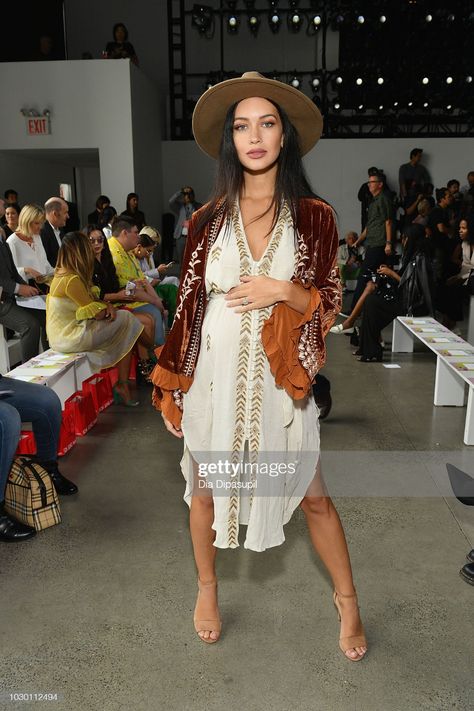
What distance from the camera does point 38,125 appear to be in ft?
31.5

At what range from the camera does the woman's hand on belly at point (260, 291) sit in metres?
1.65

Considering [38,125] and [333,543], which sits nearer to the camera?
[333,543]

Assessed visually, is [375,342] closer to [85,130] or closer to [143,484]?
[143,484]

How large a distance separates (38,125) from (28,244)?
4975mm

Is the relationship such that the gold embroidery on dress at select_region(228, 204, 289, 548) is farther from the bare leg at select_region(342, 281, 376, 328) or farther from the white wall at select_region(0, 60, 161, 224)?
the white wall at select_region(0, 60, 161, 224)

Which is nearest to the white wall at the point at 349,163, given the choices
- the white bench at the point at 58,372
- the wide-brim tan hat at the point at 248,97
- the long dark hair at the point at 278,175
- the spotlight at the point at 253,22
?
the spotlight at the point at 253,22

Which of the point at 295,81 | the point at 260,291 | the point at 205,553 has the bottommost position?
the point at 205,553

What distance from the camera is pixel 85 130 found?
9664 millimetres

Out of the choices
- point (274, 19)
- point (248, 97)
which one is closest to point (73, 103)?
point (274, 19)

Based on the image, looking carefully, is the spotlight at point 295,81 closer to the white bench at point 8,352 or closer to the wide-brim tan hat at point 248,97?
the white bench at point 8,352

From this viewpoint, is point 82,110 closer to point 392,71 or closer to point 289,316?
point 392,71

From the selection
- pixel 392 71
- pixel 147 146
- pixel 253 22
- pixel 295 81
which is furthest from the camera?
pixel 253 22

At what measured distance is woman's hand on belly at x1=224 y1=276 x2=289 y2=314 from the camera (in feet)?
5.42

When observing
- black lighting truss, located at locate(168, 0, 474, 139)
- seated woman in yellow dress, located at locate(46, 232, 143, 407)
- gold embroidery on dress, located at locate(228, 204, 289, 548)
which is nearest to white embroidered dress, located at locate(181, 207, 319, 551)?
gold embroidery on dress, located at locate(228, 204, 289, 548)
